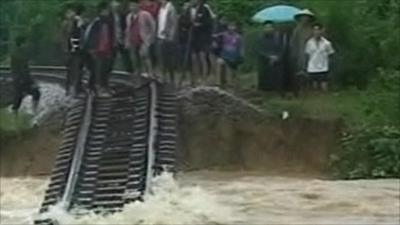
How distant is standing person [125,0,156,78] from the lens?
2044 cm

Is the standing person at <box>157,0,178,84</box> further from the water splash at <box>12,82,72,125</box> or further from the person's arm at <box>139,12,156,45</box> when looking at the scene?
the water splash at <box>12,82,72,125</box>

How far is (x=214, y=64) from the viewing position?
21.3 m

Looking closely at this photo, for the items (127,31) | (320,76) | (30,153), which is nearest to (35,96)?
(30,153)

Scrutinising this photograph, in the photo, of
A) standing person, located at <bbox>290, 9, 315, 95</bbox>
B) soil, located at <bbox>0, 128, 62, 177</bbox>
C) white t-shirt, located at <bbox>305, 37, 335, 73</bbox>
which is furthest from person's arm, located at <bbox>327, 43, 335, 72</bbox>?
soil, located at <bbox>0, 128, 62, 177</bbox>

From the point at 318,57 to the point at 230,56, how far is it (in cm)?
128

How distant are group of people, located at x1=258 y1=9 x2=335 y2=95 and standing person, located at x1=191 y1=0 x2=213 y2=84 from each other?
103 cm

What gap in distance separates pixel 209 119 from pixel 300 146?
4.95ft

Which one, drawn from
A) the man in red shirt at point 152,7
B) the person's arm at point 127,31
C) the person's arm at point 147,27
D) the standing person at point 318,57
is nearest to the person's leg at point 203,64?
the person's arm at point 147,27

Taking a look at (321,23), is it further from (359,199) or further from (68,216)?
(68,216)

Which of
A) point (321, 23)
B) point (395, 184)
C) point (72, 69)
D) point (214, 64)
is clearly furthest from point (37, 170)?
point (395, 184)

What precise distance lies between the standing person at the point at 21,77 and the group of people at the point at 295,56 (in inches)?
151

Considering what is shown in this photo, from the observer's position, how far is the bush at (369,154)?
19266mm

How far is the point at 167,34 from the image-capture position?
813 inches

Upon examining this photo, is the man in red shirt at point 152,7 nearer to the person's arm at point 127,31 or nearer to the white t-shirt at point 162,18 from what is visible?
the white t-shirt at point 162,18
